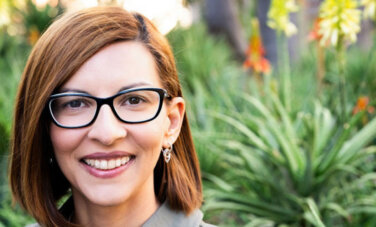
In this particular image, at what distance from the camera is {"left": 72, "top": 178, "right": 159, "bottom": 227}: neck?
1.64 m

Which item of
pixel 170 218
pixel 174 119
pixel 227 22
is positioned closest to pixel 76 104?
pixel 174 119

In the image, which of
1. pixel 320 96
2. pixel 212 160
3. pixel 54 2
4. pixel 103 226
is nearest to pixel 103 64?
pixel 103 226

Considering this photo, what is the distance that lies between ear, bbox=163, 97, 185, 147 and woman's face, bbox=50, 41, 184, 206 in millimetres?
125

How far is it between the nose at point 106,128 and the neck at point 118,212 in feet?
0.87

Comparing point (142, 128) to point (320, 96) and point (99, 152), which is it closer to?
point (99, 152)

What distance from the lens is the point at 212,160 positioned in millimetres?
3641

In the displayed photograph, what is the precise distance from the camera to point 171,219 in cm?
171

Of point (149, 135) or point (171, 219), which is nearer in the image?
point (149, 135)

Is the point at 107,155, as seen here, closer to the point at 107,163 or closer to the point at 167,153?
the point at 107,163

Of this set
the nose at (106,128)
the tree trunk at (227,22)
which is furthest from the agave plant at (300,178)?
the tree trunk at (227,22)

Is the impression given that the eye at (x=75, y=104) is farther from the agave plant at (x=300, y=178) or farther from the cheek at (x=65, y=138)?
the agave plant at (x=300, y=178)

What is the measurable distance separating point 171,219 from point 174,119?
0.33 meters

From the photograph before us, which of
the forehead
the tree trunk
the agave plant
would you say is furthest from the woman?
the tree trunk

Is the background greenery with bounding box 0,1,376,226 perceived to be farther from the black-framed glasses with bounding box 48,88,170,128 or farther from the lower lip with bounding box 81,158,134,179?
the lower lip with bounding box 81,158,134,179
